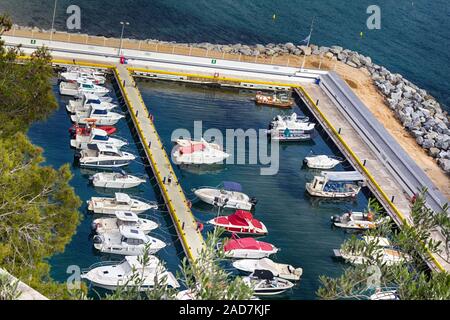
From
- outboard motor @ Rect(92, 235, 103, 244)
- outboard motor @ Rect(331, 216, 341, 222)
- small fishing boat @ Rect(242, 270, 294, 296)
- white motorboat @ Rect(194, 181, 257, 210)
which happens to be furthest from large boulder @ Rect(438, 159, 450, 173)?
outboard motor @ Rect(92, 235, 103, 244)

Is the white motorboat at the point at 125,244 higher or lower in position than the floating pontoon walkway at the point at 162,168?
lower

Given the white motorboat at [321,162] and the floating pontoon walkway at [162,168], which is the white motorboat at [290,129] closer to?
the white motorboat at [321,162]

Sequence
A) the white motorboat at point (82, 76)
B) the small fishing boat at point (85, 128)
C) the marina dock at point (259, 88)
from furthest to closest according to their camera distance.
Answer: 1. the white motorboat at point (82, 76)
2. the small fishing boat at point (85, 128)
3. the marina dock at point (259, 88)

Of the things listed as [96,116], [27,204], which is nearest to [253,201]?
[96,116]

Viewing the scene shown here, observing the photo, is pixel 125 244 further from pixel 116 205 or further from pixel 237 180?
pixel 237 180

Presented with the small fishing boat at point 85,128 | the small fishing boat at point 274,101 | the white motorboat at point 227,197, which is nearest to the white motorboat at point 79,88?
the small fishing boat at point 85,128

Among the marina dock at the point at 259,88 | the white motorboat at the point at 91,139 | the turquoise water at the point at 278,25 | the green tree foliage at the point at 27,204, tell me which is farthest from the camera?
the turquoise water at the point at 278,25

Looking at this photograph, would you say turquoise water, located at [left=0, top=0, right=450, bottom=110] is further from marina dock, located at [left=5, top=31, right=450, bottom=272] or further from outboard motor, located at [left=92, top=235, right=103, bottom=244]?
outboard motor, located at [left=92, top=235, right=103, bottom=244]
